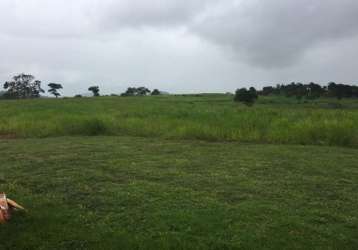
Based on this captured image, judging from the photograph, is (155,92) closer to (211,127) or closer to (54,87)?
(54,87)

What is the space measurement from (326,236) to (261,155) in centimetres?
551

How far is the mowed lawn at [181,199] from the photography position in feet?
15.1

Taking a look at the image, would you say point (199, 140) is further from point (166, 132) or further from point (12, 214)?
point (12, 214)

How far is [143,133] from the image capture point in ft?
49.2

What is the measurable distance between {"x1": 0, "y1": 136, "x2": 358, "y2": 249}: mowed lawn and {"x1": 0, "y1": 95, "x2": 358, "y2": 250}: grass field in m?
0.01

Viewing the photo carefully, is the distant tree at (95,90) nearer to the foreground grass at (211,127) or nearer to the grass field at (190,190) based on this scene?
the foreground grass at (211,127)

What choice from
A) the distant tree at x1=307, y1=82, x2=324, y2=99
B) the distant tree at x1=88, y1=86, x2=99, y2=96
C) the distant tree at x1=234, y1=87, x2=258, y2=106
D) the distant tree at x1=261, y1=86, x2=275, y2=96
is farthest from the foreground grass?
the distant tree at x1=88, y1=86, x2=99, y2=96

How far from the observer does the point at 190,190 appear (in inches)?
259

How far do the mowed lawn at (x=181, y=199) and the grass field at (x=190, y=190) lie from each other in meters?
0.01

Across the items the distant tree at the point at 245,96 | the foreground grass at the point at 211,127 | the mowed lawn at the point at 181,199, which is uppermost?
the distant tree at the point at 245,96

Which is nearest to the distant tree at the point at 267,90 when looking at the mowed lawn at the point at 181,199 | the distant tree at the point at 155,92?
the distant tree at the point at 155,92

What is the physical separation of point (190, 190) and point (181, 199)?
20.9 inches

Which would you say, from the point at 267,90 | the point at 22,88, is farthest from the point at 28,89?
the point at 267,90

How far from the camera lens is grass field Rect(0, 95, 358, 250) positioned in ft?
15.3
